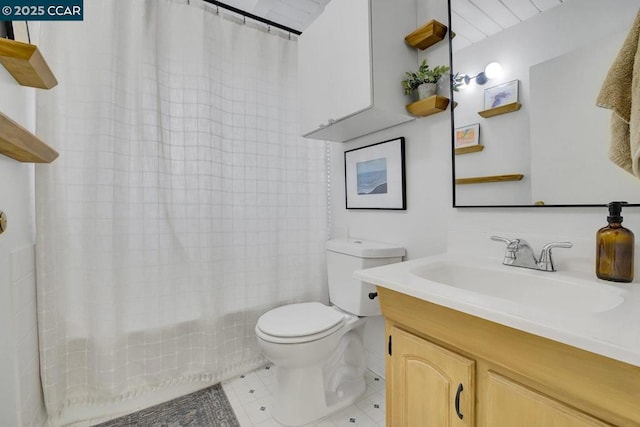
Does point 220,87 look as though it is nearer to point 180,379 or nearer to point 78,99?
point 78,99

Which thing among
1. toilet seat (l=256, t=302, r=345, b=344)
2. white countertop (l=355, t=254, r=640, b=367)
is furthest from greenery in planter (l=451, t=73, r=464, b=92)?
toilet seat (l=256, t=302, r=345, b=344)

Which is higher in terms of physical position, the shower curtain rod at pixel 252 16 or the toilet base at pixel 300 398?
the shower curtain rod at pixel 252 16

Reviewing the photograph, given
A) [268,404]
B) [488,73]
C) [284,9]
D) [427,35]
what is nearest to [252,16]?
[284,9]

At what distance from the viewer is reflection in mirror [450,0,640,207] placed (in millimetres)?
826

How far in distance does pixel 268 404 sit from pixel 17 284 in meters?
1.19

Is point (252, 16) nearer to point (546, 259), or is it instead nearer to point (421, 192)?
point (421, 192)

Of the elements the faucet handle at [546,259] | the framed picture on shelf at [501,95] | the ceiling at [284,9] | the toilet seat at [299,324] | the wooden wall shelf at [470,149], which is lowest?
the toilet seat at [299,324]

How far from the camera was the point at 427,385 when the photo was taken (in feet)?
2.56

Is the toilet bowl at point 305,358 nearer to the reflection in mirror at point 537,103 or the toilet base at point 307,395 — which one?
the toilet base at point 307,395

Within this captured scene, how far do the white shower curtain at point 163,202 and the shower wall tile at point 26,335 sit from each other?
0.04 m

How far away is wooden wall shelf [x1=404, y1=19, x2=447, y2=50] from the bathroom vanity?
38.6 inches

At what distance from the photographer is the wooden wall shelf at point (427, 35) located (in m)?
1.17

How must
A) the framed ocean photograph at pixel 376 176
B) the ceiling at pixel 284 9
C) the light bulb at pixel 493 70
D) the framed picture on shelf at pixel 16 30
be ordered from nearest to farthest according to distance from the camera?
the framed picture on shelf at pixel 16 30, the light bulb at pixel 493 70, the framed ocean photograph at pixel 376 176, the ceiling at pixel 284 9

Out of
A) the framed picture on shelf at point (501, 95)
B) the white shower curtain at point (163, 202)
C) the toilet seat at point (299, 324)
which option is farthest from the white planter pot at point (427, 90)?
the toilet seat at point (299, 324)
